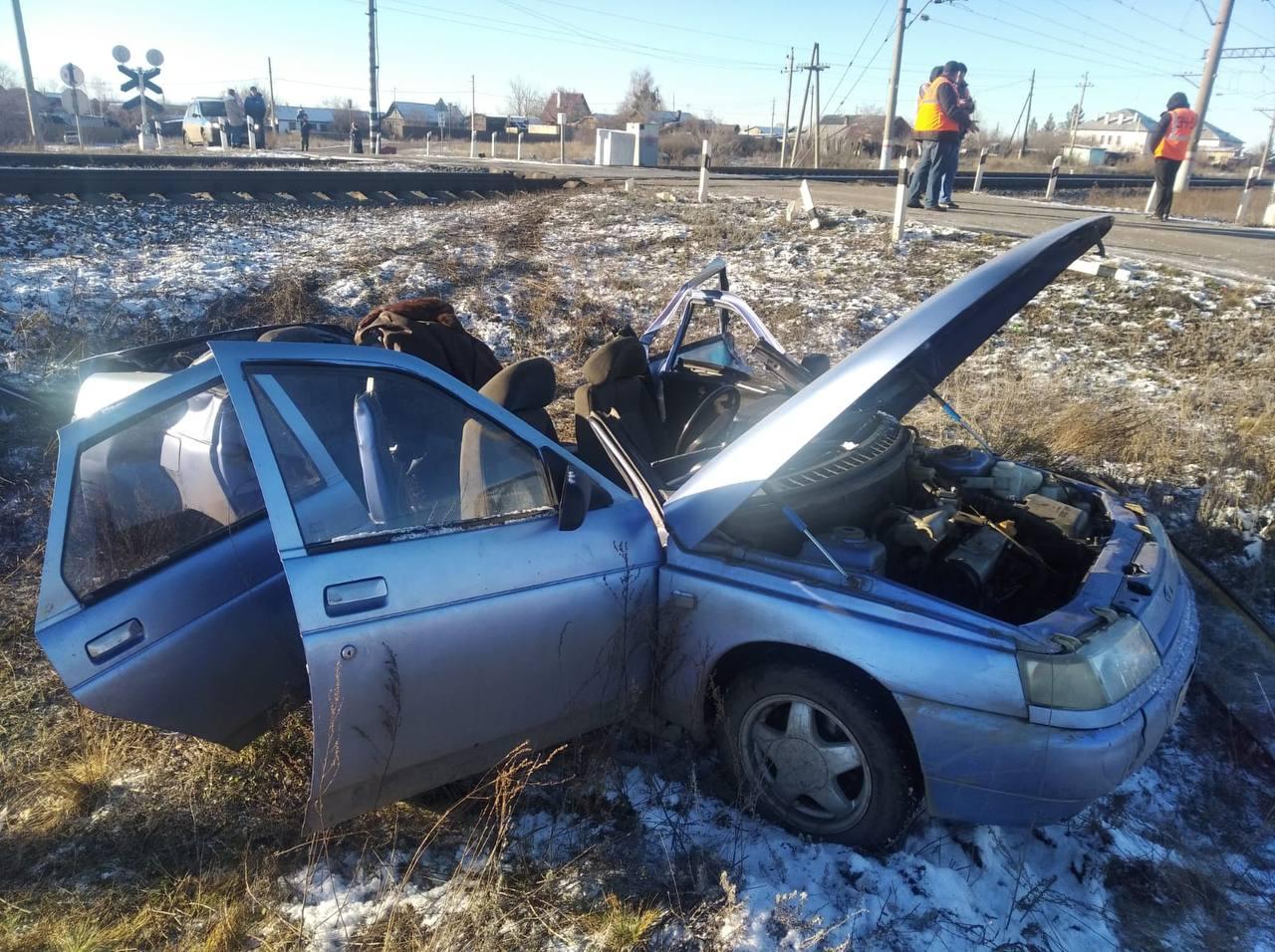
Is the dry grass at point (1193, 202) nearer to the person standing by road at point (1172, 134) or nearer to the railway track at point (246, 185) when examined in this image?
the person standing by road at point (1172, 134)

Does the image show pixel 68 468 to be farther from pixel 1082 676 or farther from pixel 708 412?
pixel 1082 676

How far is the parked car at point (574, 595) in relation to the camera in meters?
2.36

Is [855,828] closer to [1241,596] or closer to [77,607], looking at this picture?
[77,607]

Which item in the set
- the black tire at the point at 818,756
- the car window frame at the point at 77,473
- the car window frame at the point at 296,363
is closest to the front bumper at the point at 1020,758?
the black tire at the point at 818,756

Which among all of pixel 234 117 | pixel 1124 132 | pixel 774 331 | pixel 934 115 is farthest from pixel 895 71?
pixel 1124 132

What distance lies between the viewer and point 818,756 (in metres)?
2.73

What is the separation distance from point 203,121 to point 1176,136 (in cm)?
4013

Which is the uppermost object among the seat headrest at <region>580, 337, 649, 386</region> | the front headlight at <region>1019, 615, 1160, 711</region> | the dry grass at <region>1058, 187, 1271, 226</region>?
the dry grass at <region>1058, 187, 1271, 226</region>

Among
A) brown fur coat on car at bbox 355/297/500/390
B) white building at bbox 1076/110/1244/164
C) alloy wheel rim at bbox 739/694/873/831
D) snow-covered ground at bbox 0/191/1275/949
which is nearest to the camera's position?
snow-covered ground at bbox 0/191/1275/949

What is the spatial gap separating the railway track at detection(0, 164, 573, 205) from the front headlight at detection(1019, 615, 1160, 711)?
13758mm

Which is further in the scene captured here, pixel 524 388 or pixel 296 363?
pixel 524 388

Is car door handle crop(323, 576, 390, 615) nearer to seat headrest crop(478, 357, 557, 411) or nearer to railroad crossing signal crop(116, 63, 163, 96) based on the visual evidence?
seat headrest crop(478, 357, 557, 411)

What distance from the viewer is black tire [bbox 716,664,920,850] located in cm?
258

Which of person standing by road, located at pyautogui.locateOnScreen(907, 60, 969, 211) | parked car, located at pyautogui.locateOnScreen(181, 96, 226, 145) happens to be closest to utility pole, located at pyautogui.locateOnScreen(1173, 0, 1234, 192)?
person standing by road, located at pyautogui.locateOnScreen(907, 60, 969, 211)
